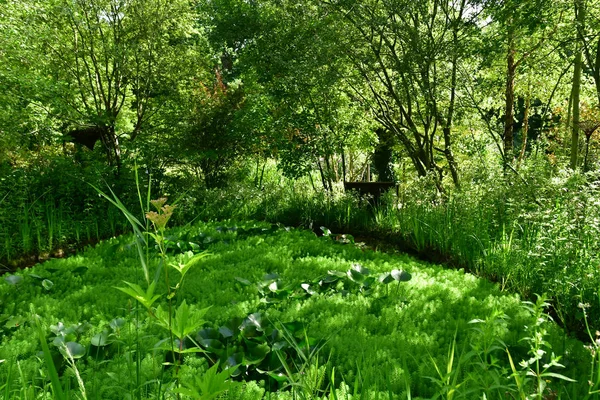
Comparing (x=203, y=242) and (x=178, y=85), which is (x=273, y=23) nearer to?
(x=178, y=85)

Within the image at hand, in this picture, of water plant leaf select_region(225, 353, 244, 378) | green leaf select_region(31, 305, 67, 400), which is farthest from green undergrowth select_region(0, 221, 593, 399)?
green leaf select_region(31, 305, 67, 400)

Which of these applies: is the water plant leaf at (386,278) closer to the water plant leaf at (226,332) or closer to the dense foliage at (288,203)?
the dense foliage at (288,203)

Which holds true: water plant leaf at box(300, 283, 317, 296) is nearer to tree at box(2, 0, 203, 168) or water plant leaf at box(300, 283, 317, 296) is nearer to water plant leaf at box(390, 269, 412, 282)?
water plant leaf at box(390, 269, 412, 282)

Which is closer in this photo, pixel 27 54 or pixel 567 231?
pixel 567 231

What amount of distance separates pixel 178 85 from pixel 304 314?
236 inches

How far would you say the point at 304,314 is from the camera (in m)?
2.62

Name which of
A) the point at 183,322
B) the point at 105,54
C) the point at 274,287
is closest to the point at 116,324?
the point at 274,287

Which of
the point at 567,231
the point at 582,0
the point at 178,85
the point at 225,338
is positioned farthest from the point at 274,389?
the point at 178,85

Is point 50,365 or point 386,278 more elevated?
point 50,365

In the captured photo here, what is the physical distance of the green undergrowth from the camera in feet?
5.08

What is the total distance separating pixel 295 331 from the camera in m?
2.15

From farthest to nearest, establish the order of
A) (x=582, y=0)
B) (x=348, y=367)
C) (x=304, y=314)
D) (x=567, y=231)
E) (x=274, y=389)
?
(x=582, y=0)
(x=567, y=231)
(x=304, y=314)
(x=348, y=367)
(x=274, y=389)

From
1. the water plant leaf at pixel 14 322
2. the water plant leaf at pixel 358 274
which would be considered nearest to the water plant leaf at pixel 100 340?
the water plant leaf at pixel 14 322

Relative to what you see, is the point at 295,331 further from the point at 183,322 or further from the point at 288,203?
the point at 288,203
